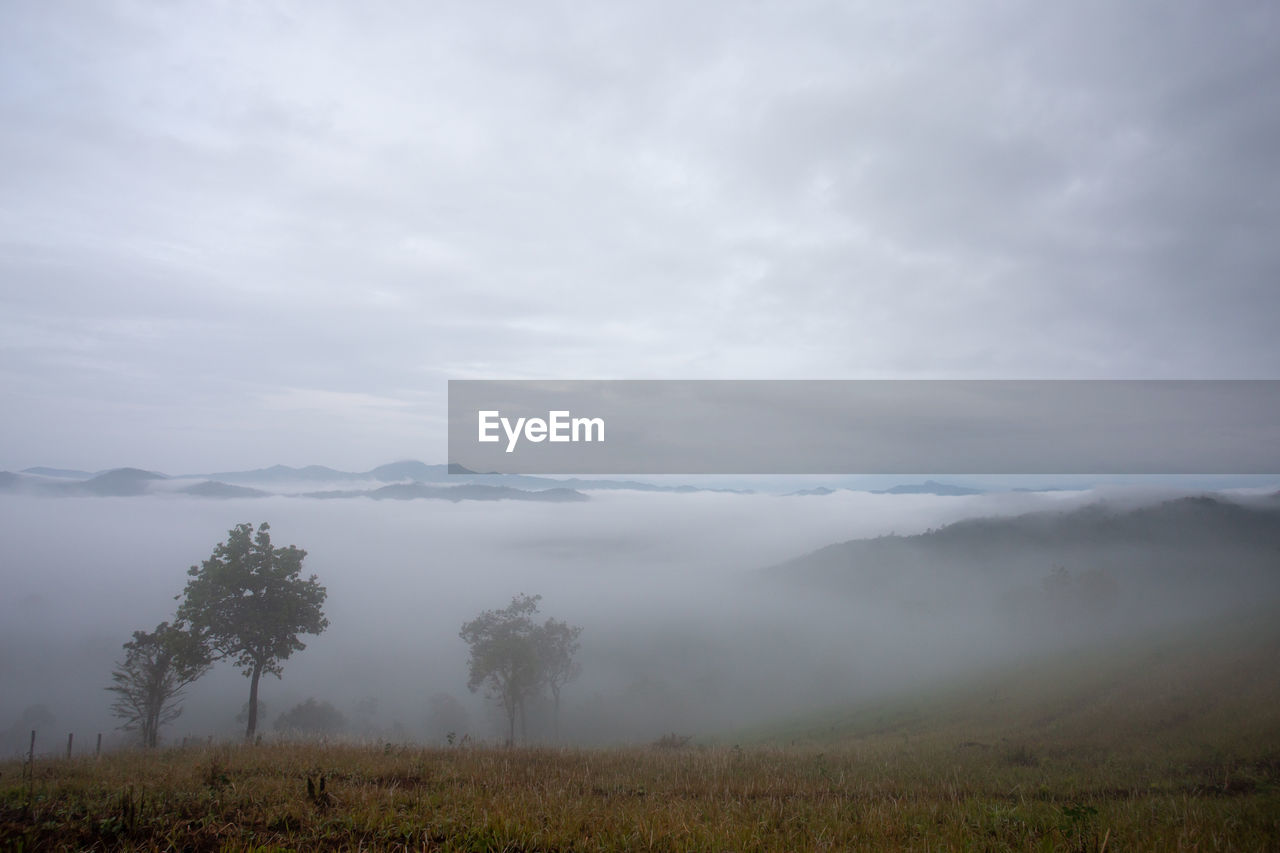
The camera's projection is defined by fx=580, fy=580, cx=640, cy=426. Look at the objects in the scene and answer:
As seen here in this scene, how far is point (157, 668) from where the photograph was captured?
141ft

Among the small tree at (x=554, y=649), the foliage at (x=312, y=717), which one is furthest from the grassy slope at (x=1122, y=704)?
the foliage at (x=312, y=717)

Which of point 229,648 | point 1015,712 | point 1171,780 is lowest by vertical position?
point 1015,712

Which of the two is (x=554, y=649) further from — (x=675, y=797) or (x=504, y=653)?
(x=675, y=797)

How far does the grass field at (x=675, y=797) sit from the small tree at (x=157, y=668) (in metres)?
25.1

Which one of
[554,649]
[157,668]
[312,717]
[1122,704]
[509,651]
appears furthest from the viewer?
[312,717]

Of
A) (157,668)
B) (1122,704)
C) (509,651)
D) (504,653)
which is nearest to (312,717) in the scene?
(504,653)

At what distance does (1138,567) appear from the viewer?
15462 centimetres

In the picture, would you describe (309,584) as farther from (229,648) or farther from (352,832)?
(352,832)


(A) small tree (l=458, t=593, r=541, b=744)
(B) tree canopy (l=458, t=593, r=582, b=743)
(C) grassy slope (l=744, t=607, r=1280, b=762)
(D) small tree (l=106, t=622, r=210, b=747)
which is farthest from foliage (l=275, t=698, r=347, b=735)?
(C) grassy slope (l=744, t=607, r=1280, b=762)

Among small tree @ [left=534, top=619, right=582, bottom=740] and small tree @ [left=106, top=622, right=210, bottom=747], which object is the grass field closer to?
small tree @ [left=106, top=622, right=210, bottom=747]

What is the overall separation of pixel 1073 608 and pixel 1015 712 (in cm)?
8178

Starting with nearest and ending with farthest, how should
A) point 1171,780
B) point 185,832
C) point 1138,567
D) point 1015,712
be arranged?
point 185,832, point 1171,780, point 1015,712, point 1138,567

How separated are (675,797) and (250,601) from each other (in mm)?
39089

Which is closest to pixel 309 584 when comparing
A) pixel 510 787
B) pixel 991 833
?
pixel 510 787
